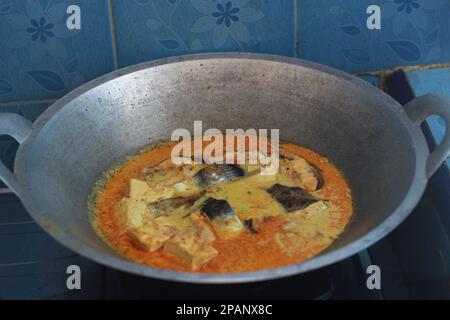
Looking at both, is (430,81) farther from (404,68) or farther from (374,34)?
(374,34)

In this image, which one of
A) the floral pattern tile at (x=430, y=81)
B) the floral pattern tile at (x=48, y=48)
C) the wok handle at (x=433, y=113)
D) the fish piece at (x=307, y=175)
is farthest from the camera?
the floral pattern tile at (x=430, y=81)

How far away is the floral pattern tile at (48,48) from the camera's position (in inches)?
56.8

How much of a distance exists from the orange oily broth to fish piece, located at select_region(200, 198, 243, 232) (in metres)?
0.02

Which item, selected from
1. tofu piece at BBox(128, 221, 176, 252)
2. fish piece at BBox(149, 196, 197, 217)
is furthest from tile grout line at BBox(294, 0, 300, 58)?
tofu piece at BBox(128, 221, 176, 252)

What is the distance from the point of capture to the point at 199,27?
59.2 inches

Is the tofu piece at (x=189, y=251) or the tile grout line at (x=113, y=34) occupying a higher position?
the tile grout line at (x=113, y=34)

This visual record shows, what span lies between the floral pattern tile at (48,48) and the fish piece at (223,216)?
53 centimetres

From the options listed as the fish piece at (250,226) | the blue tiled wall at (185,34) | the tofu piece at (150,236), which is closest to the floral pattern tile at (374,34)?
the blue tiled wall at (185,34)

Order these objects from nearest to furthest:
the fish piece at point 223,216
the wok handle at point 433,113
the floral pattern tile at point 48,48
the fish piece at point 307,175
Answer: the wok handle at point 433,113 < the fish piece at point 223,216 < the fish piece at point 307,175 < the floral pattern tile at point 48,48

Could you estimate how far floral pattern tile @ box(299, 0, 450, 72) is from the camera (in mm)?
1508

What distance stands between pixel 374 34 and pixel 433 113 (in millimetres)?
423

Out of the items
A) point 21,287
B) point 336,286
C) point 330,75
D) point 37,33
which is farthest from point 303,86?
point 21,287

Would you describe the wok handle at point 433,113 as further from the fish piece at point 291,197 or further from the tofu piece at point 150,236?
the tofu piece at point 150,236

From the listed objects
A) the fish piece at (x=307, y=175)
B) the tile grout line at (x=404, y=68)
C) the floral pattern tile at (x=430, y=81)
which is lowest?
the fish piece at (x=307, y=175)
